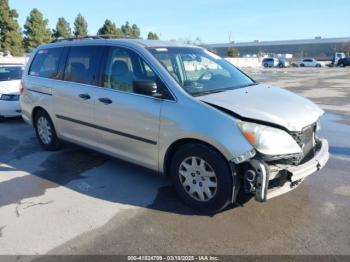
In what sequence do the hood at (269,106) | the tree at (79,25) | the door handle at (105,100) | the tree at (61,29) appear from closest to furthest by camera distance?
1. the hood at (269,106)
2. the door handle at (105,100)
3. the tree at (61,29)
4. the tree at (79,25)

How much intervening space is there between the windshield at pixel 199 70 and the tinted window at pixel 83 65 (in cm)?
99

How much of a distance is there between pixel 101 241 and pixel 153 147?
49.2 inches

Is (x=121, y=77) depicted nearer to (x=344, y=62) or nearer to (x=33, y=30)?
(x=33, y=30)

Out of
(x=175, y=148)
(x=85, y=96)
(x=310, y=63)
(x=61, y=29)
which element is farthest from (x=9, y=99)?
(x=310, y=63)

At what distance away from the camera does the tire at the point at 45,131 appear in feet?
20.0

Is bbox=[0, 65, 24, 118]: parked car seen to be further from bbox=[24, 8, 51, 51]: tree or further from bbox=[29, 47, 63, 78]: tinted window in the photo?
bbox=[24, 8, 51, 51]: tree

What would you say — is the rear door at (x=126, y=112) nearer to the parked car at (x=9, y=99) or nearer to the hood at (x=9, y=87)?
the parked car at (x=9, y=99)

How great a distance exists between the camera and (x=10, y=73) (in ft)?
32.0

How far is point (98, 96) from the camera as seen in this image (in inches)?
189

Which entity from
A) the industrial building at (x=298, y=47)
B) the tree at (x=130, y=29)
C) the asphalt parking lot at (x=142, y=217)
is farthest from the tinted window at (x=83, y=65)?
the industrial building at (x=298, y=47)

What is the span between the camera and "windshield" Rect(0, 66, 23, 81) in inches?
378

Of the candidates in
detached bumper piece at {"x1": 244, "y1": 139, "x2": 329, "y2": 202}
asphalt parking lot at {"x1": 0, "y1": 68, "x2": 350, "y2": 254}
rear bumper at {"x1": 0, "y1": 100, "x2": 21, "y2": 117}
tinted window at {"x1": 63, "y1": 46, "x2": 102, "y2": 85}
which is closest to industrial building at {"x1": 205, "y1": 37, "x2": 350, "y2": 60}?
rear bumper at {"x1": 0, "y1": 100, "x2": 21, "y2": 117}

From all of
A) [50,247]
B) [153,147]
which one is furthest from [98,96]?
[50,247]

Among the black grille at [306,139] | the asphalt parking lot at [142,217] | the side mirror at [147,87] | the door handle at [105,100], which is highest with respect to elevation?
the side mirror at [147,87]
